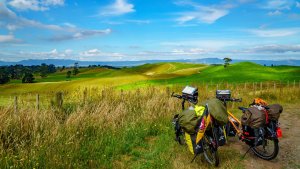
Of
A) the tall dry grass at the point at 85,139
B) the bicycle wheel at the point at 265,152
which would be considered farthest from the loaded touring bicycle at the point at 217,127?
the tall dry grass at the point at 85,139

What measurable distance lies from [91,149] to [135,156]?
4.19 ft

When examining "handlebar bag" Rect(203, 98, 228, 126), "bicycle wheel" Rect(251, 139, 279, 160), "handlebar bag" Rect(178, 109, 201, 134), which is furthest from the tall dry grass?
"bicycle wheel" Rect(251, 139, 279, 160)

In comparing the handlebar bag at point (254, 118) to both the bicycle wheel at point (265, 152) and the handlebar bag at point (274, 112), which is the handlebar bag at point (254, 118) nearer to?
the handlebar bag at point (274, 112)

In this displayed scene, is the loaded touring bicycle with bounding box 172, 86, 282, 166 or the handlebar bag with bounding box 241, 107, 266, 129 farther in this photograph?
the handlebar bag with bounding box 241, 107, 266, 129

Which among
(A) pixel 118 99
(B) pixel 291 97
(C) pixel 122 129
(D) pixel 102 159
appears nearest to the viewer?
(D) pixel 102 159

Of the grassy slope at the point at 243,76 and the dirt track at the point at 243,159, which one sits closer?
the dirt track at the point at 243,159

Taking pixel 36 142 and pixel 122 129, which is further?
pixel 122 129

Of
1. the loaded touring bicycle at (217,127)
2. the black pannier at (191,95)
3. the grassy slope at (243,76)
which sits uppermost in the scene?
the black pannier at (191,95)

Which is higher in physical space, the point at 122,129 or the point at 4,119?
the point at 4,119

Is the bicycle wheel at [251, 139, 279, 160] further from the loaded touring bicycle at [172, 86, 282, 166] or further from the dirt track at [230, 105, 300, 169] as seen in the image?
the dirt track at [230, 105, 300, 169]

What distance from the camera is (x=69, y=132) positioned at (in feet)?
29.6

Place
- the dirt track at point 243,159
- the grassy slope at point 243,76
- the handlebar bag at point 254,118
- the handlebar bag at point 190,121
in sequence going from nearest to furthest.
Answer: the handlebar bag at point 190,121
the dirt track at point 243,159
the handlebar bag at point 254,118
the grassy slope at point 243,76

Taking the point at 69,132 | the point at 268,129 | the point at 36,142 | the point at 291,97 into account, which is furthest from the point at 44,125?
the point at 291,97

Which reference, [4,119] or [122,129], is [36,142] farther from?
[122,129]
